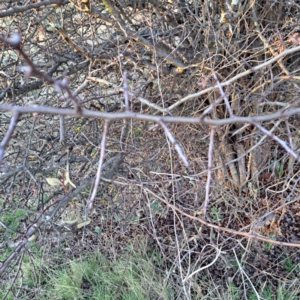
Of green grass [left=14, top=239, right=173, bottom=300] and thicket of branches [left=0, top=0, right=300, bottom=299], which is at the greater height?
thicket of branches [left=0, top=0, right=300, bottom=299]

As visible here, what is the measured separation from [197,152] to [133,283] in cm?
112

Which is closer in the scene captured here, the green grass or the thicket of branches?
the thicket of branches

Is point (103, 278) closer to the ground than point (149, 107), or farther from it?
closer to the ground

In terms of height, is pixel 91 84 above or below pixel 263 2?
below

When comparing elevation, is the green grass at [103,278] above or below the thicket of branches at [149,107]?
below

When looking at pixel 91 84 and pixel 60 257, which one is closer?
pixel 91 84

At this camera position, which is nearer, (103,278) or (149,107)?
(149,107)

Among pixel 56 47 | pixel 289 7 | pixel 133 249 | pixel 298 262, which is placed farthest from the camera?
pixel 133 249

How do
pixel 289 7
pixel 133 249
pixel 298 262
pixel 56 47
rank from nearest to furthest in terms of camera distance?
pixel 289 7 → pixel 56 47 → pixel 298 262 → pixel 133 249

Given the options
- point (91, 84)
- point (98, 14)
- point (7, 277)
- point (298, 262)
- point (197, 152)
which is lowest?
point (298, 262)

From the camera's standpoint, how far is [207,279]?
9.59 feet

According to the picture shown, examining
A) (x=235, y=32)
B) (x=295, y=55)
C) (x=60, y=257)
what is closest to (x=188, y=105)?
(x=235, y=32)

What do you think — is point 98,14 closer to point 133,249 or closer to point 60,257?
point 133,249

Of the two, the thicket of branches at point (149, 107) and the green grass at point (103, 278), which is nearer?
the thicket of branches at point (149, 107)
